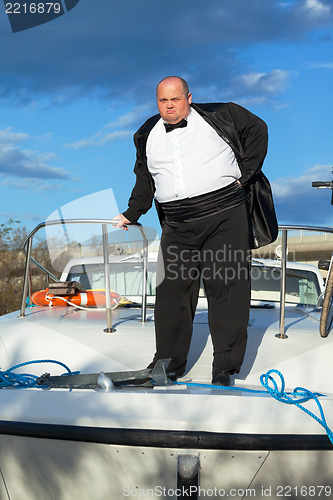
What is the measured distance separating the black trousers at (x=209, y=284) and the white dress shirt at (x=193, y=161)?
7.3 inches

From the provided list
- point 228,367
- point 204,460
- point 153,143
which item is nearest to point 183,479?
point 204,460

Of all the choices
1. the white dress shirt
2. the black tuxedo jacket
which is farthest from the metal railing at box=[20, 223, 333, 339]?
the white dress shirt

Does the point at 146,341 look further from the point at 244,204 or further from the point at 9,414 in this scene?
the point at 9,414

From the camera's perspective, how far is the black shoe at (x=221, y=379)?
2.84m

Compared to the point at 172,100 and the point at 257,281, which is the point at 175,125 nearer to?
the point at 172,100

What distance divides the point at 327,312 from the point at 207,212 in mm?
1038

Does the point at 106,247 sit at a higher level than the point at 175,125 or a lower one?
lower

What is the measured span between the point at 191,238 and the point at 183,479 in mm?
1390

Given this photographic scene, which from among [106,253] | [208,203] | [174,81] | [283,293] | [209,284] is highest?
[174,81]

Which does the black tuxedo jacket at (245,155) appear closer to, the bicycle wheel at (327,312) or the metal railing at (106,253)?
the metal railing at (106,253)

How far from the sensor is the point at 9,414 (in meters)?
2.30

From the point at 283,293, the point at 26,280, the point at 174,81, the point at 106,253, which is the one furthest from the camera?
the point at 26,280

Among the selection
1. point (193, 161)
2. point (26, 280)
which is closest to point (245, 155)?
point (193, 161)

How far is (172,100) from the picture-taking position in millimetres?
3012
